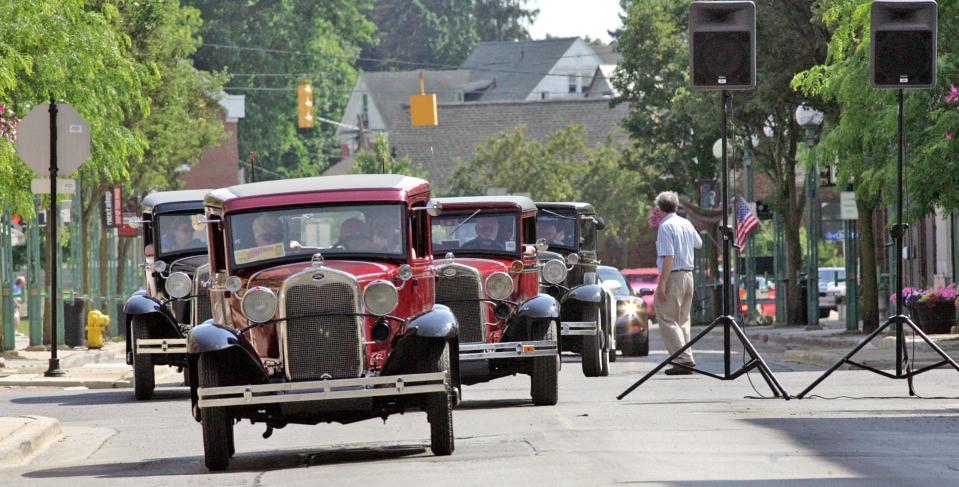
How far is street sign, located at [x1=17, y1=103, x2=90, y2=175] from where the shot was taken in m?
23.7

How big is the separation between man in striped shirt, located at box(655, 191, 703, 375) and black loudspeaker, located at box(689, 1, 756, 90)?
129 inches

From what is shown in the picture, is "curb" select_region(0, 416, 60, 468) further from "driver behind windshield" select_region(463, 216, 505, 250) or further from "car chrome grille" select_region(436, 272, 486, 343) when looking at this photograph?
"driver behind windshield" select_region(463, 216, 505, 250)

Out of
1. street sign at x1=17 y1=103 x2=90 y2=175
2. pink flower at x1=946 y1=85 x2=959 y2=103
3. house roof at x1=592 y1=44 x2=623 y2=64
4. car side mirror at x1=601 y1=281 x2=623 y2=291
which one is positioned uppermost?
house roof at x1=592 y1=44 x2=623 y2=64

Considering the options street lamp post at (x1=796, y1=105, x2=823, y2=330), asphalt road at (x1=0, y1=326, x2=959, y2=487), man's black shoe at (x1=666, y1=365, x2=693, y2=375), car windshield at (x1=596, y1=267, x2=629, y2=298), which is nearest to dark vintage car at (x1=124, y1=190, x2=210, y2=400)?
asphalt road at (x1=0, y1=326, x2=959, y2=487)

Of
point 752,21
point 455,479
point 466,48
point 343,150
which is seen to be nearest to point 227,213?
point 455,479

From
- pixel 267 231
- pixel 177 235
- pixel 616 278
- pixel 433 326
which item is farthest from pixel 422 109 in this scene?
pixel 433 326

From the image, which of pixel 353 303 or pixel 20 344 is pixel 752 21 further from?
pixel 20 344

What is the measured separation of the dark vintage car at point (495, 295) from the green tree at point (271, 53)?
65437 millimetres

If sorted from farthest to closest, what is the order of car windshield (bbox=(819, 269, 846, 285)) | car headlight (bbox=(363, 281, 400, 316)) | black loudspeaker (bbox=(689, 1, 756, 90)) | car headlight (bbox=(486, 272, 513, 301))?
car windshield (bbox=(819, 269, 846, 285)) < car headlight (bbox=(486, 272, 513, 301)) < black loudspeaker (bbox=(689, 1, 756, 90)) < car headlight (bbox=(363, 281, 400, 316))

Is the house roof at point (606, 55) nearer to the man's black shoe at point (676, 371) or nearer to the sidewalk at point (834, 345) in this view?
the sidewalk at point (834, 345)

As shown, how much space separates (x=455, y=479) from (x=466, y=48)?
118 meters

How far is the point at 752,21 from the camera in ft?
53.5

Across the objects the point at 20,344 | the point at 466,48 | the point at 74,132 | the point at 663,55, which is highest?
the point at 466,48

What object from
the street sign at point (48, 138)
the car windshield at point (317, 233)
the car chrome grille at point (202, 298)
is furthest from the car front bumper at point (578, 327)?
the street sign at point (48, 138)
